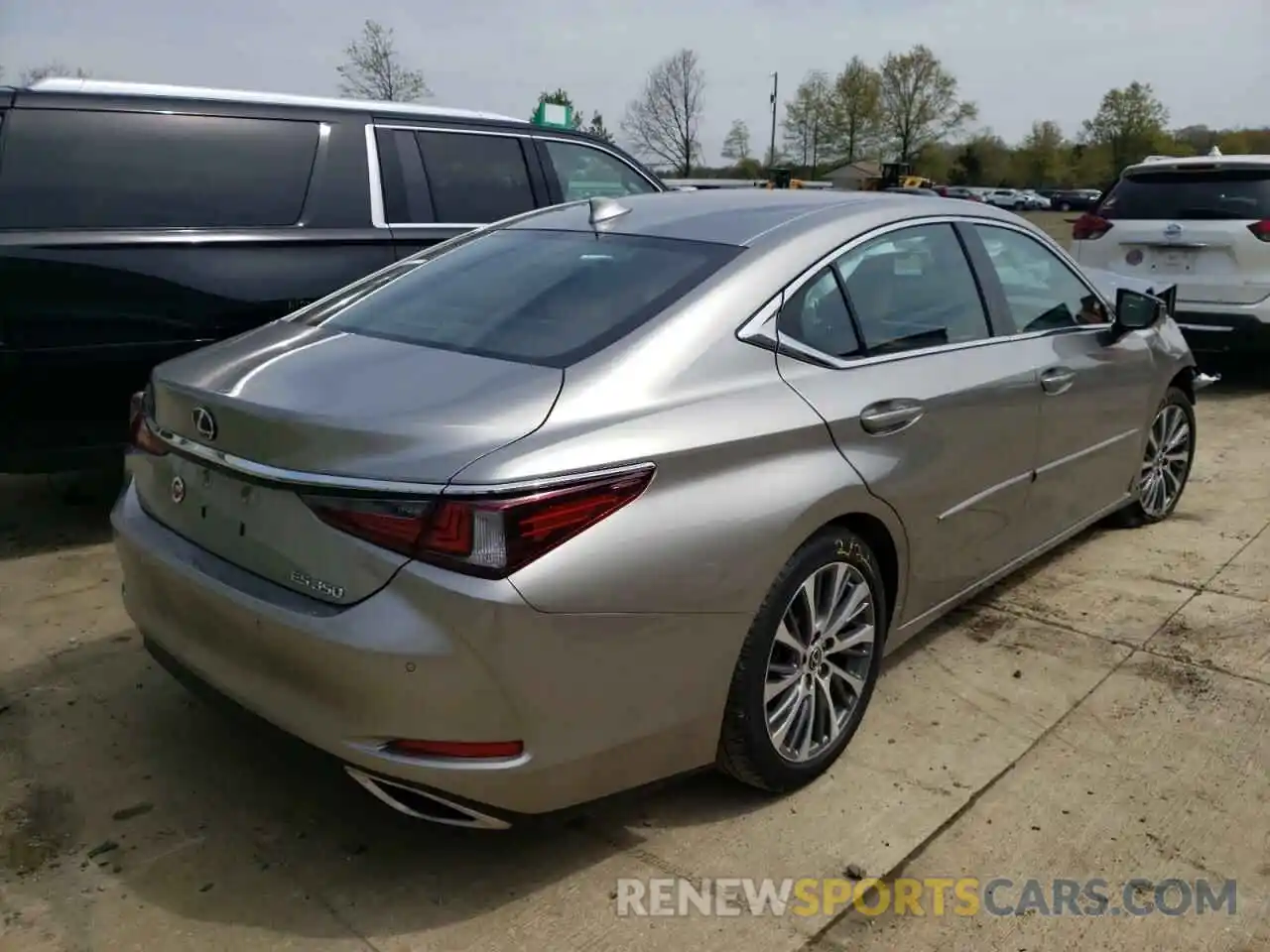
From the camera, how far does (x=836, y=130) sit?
266 feet

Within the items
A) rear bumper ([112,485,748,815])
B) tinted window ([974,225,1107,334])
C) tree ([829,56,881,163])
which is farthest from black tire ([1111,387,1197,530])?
tree ([829,56,881,163])

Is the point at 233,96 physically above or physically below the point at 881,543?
above

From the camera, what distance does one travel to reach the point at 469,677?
2.14 m

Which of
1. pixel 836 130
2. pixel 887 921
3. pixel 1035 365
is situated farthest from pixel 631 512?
pixel 836 130

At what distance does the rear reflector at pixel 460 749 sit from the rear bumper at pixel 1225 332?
23.9ft

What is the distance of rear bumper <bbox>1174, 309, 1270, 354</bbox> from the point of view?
7664 millimetres

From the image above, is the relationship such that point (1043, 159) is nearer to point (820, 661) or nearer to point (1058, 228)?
point (1058, 228)

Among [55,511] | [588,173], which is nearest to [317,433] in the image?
[55,511]

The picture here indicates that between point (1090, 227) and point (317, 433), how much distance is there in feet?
25.4

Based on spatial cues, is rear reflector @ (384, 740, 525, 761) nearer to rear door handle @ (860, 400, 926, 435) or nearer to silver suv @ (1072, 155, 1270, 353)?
rear door handle @ (860, 400, 926, 435)

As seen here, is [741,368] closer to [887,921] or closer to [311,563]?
[311,563]

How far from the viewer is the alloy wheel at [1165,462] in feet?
16.3

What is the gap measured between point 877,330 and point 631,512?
3.97 feet

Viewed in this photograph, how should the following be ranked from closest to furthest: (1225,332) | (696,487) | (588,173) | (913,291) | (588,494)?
(588,494) → (696,487) → (913,291) → (588,173) → (1225,332)
